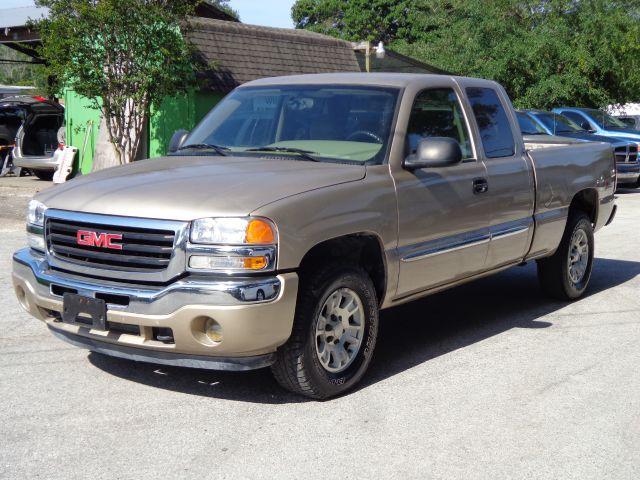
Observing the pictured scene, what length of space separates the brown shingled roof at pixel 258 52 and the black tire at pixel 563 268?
10643 millimetres

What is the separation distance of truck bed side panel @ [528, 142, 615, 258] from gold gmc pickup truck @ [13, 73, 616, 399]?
0.19m

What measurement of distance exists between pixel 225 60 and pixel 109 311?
14355 mm

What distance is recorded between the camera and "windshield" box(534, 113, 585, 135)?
1900 cm

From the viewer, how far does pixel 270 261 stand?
186 inches

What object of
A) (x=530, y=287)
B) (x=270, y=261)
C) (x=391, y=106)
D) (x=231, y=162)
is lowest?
(x=530, y=287)

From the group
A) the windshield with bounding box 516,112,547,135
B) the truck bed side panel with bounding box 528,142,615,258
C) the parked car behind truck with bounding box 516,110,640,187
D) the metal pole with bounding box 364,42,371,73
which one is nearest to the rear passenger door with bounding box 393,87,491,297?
the truck bed side panel with bounding box 528,142,615,258

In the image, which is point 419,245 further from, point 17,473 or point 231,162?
point 17,473

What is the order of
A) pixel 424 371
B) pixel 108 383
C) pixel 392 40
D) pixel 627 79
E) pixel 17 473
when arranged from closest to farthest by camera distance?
1. pixel 17 473
2. pixel 108 383
3. pixel 424 371
4. pixel 627 79
5. pixel 392 40

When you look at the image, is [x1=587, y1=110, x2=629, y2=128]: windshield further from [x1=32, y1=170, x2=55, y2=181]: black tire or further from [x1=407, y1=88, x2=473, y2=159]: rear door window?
[x1=407, y1=88, x2=473, y2=159]: rear door window

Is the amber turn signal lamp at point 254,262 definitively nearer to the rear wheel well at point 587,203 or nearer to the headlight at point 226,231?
the headlight at point 226,231

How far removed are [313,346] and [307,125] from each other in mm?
1691

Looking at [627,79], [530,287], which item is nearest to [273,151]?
[530,287]

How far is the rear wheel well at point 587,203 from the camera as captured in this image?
8117 millimetres

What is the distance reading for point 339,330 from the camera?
209 inches
